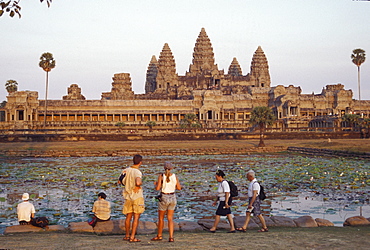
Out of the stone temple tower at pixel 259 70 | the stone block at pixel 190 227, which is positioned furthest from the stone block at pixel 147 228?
the stone temple tower at pixel 259 70

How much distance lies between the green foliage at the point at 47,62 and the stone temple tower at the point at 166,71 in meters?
48.1

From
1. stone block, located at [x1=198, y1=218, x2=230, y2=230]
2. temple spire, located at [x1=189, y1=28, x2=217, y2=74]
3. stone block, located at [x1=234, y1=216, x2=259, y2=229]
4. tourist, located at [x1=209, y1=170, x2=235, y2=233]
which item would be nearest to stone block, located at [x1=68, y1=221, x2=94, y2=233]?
stone block, located at [x1=198, y1=218, x2=230, y2=230]

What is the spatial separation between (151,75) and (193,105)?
146 ft

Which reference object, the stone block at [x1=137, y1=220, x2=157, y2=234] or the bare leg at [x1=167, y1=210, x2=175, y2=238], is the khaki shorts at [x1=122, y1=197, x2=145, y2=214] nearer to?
the bare leg at [x1=167, y1=210, x2=175, y2=238]

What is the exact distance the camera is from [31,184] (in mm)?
22016

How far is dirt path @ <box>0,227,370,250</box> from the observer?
32.9 ft

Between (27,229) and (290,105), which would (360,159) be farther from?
(290,105)

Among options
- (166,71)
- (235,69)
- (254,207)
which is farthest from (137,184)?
(235,69)

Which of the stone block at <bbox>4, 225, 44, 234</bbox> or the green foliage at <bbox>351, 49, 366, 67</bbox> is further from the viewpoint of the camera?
the green foliage at <bbox>351, 49, 366, 67</bbox>

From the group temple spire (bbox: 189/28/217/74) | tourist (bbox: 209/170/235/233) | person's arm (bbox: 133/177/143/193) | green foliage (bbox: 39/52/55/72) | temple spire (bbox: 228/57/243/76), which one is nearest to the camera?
person's arm (bbox: 133/177/143/193)

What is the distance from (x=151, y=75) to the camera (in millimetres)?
155750

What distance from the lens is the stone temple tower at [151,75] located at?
15290 cm

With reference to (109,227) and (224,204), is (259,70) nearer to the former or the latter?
(224,204)

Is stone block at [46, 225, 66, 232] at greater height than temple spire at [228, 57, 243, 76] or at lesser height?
lesser
